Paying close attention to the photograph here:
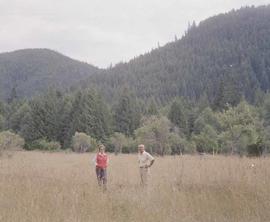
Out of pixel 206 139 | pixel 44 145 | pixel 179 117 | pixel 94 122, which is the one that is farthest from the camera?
pixel 179 117

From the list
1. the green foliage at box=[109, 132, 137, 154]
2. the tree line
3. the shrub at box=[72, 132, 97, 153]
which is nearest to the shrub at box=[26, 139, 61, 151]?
the tree line

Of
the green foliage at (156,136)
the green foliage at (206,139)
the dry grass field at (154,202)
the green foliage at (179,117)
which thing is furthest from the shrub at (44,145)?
the dry grass field at (154,202)

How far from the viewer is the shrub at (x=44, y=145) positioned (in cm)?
6398

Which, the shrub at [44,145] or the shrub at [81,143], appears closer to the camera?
the shrub at [81,143]

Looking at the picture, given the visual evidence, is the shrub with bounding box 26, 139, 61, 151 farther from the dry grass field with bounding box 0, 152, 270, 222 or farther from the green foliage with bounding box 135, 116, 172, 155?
the dry grass field with bounding box 0, 152, 270, 222

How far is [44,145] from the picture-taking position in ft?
215

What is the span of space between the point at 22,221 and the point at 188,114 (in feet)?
247

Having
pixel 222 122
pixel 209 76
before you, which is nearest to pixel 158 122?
pixel 222 122

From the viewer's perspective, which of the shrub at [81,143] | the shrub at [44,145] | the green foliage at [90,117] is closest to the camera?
the shrub at [81,143]

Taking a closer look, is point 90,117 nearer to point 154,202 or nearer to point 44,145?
point 44,145

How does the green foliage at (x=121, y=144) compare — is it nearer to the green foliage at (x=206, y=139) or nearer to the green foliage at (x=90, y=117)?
the green foliage at (x=206, y=139)

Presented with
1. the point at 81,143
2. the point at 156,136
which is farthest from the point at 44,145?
the point at 156,136

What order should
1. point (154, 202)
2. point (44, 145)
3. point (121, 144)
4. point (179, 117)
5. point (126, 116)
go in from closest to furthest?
1. point (154, 202)
2. point (121, 144)
3. point (44, 145)
4. point (179, 117)
5. point (126, 116)

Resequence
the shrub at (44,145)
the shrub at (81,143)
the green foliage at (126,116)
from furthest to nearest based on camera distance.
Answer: the green foliage at (126,116), the shrub at (44,145), the shrub at (81,143)
